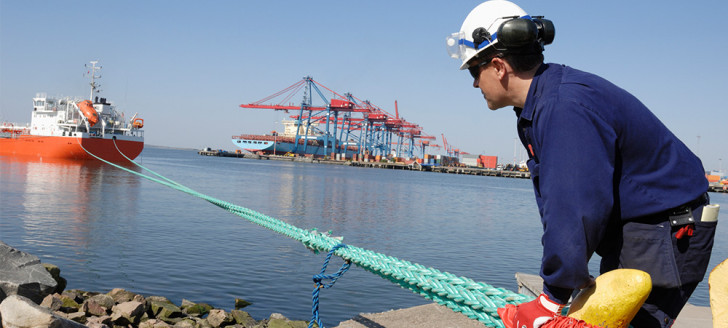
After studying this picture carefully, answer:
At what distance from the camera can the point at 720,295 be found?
139 centimetres

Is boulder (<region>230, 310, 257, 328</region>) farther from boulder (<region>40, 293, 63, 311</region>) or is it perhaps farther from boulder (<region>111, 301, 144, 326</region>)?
boulder (<region>40, 293, 63, 311</region>)

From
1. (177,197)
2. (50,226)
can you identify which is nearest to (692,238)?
(50,226)

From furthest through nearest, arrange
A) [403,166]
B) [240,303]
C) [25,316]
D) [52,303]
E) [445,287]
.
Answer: [403,166], [240,303], [52,303], [25,316], [445,287]

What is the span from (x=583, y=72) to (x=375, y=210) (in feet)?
79.6

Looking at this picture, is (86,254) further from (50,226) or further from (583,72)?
(583,72)

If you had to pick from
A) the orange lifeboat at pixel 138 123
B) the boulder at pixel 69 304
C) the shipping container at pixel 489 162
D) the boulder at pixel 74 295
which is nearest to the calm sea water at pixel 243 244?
the boulder at pixel 74 295

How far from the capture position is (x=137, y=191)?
2808 centimetres

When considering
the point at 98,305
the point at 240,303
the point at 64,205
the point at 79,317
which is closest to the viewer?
the point at 79,317

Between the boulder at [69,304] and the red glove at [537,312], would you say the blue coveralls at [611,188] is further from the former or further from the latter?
the boulder at [69,304]

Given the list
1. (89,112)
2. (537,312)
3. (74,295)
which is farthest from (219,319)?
(89,112)

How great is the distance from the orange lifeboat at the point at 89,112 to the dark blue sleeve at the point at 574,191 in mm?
50651

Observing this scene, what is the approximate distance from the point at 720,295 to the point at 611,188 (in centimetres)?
40

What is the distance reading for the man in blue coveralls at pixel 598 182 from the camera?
1317mm

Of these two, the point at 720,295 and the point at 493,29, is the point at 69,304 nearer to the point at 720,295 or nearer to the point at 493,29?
the point at 493,29
